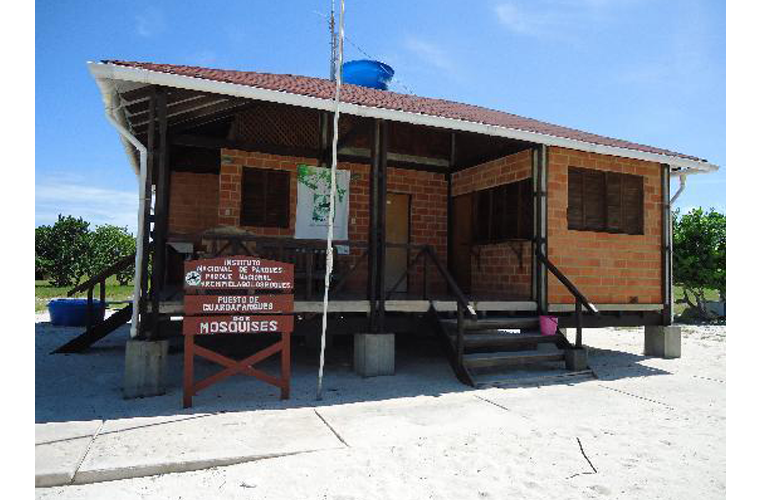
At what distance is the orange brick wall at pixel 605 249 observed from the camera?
28.0 feet

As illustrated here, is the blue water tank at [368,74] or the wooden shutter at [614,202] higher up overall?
the blue water tank at [368,74]

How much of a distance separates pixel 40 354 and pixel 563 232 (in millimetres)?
8729

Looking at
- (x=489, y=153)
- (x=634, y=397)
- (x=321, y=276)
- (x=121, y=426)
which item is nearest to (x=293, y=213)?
(x=321, y=276)

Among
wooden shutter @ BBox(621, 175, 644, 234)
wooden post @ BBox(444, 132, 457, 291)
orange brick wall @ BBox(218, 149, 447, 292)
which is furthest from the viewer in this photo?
wooden post @ BBox(444, 132, 457, 291)

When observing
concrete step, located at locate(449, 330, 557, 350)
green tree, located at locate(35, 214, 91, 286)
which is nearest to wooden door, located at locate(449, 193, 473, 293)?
concrete step, located at locate(449, 330, 557, 350)

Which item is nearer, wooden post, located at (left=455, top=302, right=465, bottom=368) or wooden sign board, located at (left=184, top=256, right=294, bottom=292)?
wooden sign board, located at (left=184, top=256, right=294, bottom=292)

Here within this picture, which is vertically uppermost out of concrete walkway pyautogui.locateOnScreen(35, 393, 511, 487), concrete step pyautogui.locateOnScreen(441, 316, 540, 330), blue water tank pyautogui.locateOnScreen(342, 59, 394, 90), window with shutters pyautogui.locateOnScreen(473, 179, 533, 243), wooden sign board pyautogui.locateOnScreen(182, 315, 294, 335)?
blue water tank pyautogui.locateOnScreen(342, 59, 394, 90)

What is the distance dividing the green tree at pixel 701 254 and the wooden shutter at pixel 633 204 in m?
11.6

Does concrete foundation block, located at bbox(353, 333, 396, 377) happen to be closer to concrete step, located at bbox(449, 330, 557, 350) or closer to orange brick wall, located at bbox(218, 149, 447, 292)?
concrete step, located at bbox(449, 330, 557, 350)

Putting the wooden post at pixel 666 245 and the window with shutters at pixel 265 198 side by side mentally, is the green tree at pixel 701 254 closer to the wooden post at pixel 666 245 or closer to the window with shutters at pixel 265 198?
the wooden post at pixel 666 245

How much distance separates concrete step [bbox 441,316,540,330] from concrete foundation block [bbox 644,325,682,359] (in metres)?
3.02

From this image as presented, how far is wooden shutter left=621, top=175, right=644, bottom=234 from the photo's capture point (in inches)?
365

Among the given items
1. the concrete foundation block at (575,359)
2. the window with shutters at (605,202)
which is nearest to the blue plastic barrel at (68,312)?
the concrete foundation block at (575,359)

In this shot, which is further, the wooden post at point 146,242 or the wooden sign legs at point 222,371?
the wooden post at point 146,242
